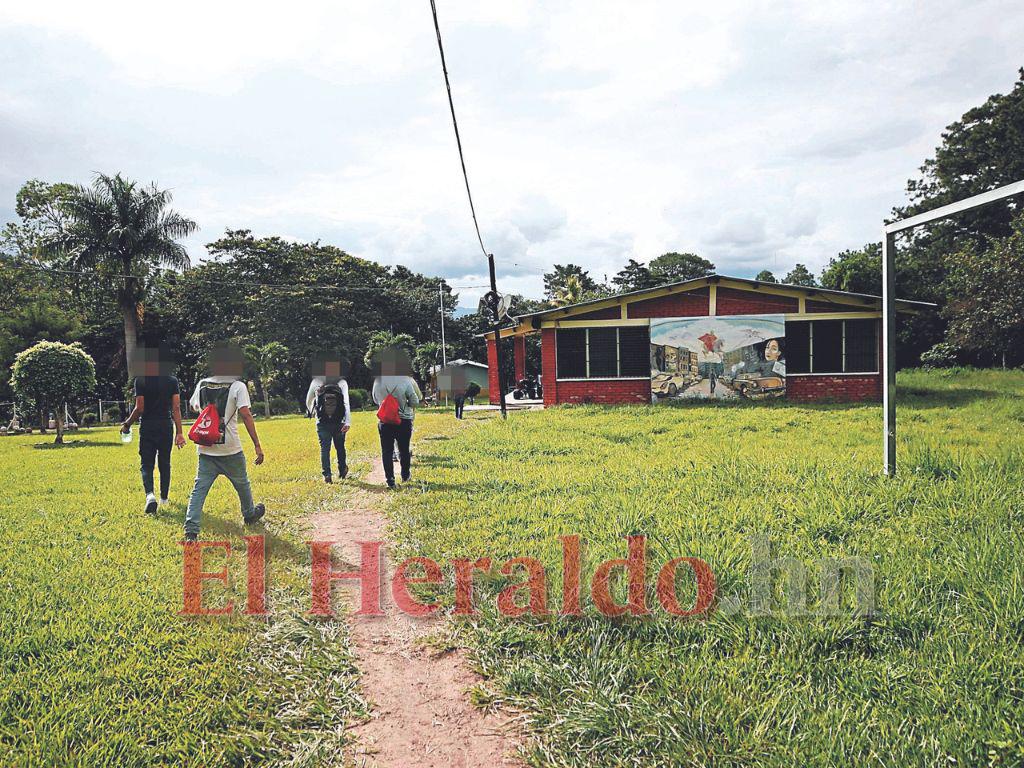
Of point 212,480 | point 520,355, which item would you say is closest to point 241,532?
point 212,480

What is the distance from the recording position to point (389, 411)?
24.2 feet

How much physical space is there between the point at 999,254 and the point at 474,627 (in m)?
11.7

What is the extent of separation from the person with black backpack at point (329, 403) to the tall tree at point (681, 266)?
195 ft

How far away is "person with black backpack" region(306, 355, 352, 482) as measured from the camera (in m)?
7.79

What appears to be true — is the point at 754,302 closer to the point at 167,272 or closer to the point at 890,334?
the point at 890,334

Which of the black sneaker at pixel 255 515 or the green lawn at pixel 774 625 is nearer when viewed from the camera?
the green lawn at pixel 774 625

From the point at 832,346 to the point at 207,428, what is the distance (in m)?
18.8

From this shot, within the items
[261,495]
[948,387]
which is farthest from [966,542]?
[948,387]

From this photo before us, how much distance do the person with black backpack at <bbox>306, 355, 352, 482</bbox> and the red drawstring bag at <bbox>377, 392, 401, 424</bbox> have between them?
2.35 feet

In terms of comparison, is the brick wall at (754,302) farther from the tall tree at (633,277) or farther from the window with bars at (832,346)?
the tall tree at (633,277)

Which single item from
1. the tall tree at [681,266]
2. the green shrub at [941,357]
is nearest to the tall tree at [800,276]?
the tall tree at [681,266]

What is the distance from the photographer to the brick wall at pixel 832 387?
63.4ft

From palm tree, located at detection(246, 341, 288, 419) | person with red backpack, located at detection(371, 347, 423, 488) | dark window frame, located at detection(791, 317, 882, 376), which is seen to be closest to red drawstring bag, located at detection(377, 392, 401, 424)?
person with red backpack, located at detection(371, 347, 423, 488)

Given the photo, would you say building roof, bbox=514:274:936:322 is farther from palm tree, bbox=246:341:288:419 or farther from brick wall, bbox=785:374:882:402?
palm tree, bbox=246:341:288:419
